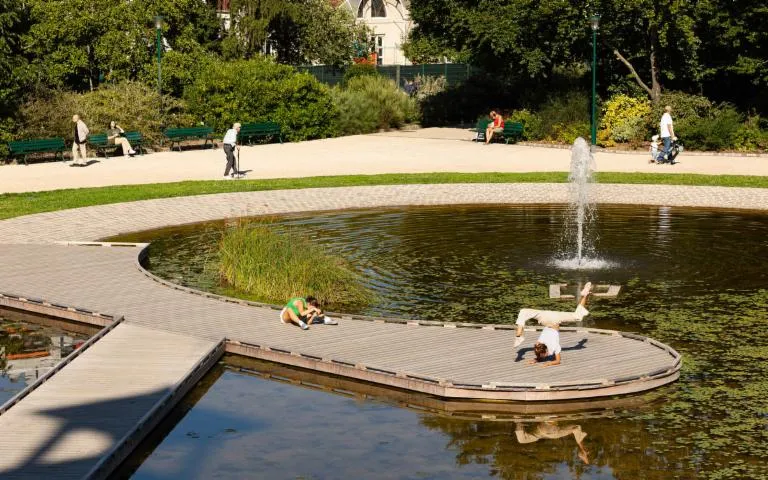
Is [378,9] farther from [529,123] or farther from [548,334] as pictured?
[548,334]

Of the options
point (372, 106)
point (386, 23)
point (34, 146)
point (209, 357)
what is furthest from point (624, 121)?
point (386, 23)

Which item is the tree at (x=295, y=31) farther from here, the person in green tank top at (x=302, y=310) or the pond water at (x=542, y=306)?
the person in green tank top at (x=302, y=310)

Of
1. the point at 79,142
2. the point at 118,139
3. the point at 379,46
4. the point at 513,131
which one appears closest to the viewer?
the point at 79,142

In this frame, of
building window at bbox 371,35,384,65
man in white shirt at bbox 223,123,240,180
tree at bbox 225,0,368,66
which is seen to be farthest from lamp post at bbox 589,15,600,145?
building window at bbox 371,35,384,65

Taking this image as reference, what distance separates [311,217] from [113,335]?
419 inches

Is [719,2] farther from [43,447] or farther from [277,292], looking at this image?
[43,447]

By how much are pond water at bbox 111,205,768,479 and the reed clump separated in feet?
1.36

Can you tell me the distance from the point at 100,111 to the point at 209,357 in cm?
2712

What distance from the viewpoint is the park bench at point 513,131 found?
139ft

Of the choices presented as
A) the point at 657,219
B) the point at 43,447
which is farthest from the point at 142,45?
the point at 43,447

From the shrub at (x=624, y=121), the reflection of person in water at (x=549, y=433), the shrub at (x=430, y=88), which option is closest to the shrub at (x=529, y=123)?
the shrub at (x=624, y=121)

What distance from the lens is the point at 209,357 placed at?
46.9 feet

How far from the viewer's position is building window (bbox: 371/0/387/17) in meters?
104

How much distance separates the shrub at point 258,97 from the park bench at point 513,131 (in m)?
7.14
